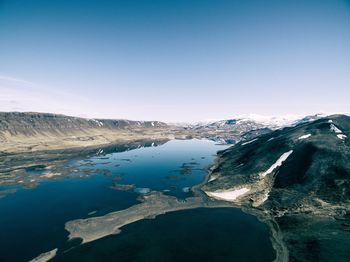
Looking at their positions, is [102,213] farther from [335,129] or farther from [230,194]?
[335,129]

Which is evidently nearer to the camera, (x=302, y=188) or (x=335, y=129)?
(x=302, y=188)

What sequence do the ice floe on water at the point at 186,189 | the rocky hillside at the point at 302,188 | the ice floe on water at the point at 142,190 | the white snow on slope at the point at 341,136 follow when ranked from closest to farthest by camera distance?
the rocky hillside at the point at 302,188 → the ice floe on water at the point at 142,190 → the ice floe on water at the point at 186,189 → the white snow on slope at the point at 341,136

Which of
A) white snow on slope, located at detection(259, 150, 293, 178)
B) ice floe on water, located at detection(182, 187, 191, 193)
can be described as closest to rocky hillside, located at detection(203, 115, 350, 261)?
white snow on slope, located at detection(259, 150, 293, 178)

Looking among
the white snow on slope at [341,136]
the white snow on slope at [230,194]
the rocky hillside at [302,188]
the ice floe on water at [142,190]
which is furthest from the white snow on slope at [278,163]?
the ice floe on water at [142,190]

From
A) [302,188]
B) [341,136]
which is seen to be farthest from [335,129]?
[302,188]

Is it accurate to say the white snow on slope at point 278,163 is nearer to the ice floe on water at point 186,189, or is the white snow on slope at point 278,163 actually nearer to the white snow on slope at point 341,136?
the white snow on slope at point 341,136

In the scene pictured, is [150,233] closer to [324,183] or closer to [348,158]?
[324,183]

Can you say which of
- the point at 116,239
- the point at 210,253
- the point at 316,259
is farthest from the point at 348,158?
the point at 116,239
